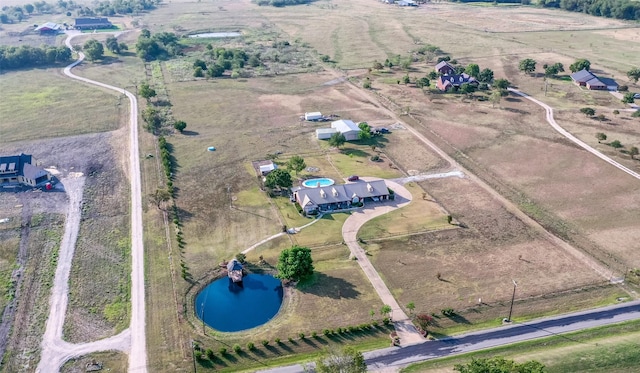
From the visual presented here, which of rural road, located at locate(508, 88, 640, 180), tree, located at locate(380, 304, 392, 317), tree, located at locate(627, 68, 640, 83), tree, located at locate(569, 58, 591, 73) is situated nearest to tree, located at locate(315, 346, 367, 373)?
tree, located at locate(380, 304, 392, 317)

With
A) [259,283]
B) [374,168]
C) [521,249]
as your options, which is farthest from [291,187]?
[521,249]

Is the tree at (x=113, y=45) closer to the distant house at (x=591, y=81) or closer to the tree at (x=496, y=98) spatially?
the tree at (x=496, y=98)

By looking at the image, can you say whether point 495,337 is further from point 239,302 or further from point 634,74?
point 634,74

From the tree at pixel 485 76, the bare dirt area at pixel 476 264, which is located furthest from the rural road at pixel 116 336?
the tree at pixel 485 76

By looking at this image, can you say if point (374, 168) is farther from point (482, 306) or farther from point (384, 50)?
point (384, 50)

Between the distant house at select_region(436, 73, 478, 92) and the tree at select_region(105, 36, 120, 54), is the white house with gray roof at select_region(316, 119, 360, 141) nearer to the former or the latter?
the distant house at select_region(436, 73, 478, 92)

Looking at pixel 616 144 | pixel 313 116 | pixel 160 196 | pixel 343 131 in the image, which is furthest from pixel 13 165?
pixel 616 144
